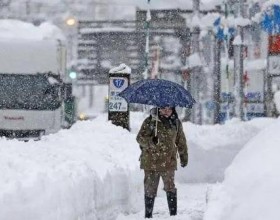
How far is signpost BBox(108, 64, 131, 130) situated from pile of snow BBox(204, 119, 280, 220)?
12.3 meters

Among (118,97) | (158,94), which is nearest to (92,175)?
(158,94)

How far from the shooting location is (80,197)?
9570 mm

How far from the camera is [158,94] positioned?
1106cm

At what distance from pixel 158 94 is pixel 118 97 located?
27.6 feet

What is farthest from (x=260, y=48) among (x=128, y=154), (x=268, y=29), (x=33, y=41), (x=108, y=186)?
(x=108, y=186)

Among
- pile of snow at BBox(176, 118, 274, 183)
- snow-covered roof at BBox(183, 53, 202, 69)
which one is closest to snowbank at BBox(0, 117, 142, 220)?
pile of snow at BBox(176, 118, 274, 183)

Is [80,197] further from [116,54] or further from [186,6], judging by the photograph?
[116,54]

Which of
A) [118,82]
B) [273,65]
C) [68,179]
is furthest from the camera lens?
[273,65]

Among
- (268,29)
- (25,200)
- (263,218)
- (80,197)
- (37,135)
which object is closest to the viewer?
(263,218)

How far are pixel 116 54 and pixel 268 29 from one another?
2857cm

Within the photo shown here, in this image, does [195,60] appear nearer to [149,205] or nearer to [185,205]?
[185,205]

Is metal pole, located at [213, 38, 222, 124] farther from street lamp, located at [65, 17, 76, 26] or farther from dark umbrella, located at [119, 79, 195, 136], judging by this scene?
dark umbrella, located at [119, 79, 195, 136]

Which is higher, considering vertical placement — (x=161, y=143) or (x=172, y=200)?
(x=161, y=143)

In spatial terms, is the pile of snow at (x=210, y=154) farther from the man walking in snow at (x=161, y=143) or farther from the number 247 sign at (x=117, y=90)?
the man walking in snow at (x=161, y=143)
